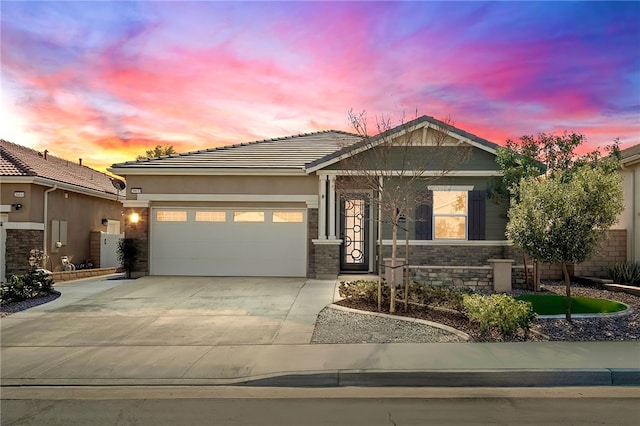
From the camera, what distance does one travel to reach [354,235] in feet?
50.2

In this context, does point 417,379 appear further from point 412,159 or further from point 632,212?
point 632,212

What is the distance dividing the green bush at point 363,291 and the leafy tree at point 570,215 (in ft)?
10.9

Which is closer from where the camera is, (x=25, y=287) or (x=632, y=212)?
(x=25, y=287)

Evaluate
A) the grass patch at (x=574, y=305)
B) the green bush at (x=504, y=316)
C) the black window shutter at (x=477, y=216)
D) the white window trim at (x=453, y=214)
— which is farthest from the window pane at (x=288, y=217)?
the green bush at (x=504, y=316)

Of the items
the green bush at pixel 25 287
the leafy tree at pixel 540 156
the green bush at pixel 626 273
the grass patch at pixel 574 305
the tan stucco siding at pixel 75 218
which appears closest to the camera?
the grass patch at pixel 574 305

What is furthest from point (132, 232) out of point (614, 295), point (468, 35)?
point (614, 295)

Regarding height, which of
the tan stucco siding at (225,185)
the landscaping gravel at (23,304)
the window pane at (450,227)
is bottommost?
the landscaping gravel at (23,304)

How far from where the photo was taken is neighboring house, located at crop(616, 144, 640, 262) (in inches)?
544

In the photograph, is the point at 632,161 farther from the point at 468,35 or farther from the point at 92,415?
the point at 92,415

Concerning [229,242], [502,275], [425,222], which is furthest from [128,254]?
[502,275]

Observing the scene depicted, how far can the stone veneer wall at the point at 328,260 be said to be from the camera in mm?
14539

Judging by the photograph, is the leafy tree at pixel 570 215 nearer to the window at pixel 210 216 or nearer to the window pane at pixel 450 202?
the window pane at pixel 450 202

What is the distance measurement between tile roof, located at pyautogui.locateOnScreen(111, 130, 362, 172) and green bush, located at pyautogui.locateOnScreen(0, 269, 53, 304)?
488cm

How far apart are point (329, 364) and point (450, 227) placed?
897 cm
